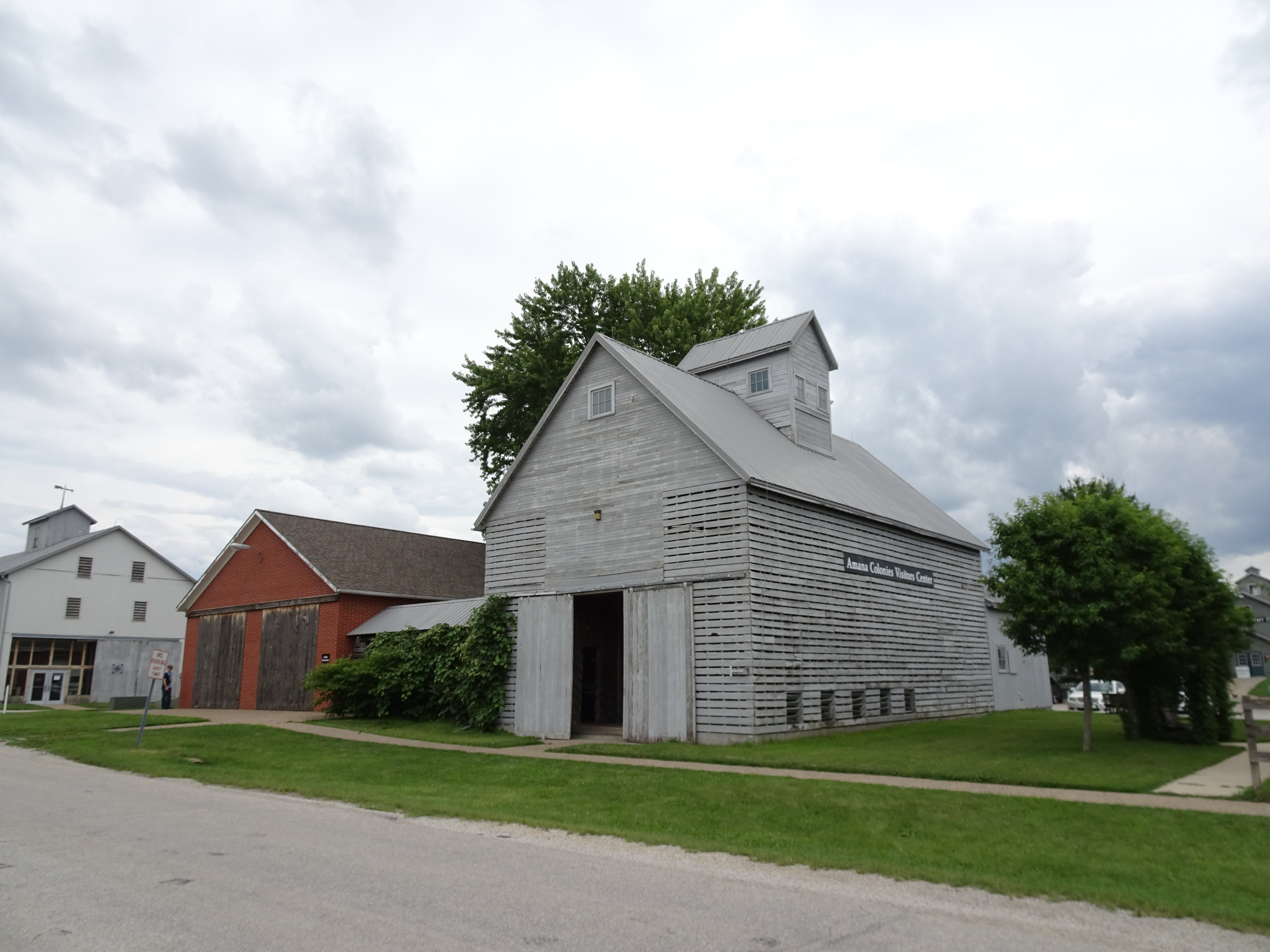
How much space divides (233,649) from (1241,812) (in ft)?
110

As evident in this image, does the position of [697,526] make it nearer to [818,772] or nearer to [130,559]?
[818,772]

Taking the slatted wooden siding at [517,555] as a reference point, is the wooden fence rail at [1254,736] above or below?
below

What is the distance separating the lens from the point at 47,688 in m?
48.9

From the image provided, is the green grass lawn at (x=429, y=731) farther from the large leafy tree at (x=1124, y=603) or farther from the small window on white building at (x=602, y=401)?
the large leafy tree at (x=1124, y=603)

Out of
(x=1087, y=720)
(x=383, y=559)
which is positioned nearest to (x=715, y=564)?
(x=1087, y=720)

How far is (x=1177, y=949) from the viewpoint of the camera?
5.98 m

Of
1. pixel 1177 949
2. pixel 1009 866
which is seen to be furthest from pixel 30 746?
pixel 1177 949

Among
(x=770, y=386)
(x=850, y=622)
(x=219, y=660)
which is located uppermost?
(x=770, y=386)

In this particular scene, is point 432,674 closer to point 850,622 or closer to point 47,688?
point 850,622

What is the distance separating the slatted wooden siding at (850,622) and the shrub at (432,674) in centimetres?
730

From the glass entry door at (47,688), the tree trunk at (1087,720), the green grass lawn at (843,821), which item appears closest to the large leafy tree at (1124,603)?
the tree trunk at (1087,720)

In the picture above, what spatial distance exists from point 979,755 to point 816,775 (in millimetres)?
3799

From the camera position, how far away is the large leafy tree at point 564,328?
3788 centimetres

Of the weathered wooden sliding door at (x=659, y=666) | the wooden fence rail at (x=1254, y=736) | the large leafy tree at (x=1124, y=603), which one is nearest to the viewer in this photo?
the wooden fence rail at (x=1254, y=736)
